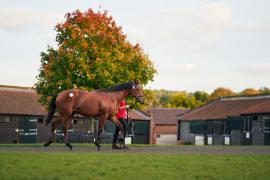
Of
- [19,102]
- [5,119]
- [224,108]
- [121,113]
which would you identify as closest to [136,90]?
[121,113]

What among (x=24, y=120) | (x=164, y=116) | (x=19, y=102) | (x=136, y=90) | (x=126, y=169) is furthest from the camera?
(x=164, y=116)

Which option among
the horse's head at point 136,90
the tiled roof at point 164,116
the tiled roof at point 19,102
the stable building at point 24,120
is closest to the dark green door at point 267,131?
the stable building at point 24,120

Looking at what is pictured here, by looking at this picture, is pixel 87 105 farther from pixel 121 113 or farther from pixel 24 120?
pixel 24 120

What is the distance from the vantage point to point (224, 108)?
6694 cm

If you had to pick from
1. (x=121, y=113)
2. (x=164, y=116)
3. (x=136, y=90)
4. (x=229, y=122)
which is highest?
(x=164, y=116)

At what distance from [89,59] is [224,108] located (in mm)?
28867

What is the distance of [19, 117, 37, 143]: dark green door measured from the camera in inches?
2329

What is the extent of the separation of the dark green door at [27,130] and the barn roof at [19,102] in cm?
95

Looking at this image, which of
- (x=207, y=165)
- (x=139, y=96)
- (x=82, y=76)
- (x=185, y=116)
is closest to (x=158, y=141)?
(x=185, y=116)

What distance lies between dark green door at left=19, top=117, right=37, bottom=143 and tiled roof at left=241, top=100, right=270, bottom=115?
21.4 metres

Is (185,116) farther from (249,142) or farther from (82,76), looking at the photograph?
(82,76)

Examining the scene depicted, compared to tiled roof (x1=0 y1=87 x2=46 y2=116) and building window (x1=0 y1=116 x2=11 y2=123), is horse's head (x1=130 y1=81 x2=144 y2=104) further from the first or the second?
building window (x1=0 y1=116 x2=11 y2=123)

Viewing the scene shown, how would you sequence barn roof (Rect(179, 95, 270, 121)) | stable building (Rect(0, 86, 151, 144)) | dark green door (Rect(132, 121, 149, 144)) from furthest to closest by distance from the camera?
dark green door (Rect(132, 121, 149, 144)), barn roof (Rect(179, 95, 270, 121)), stable building (Rect(0, 86, 151, 144))

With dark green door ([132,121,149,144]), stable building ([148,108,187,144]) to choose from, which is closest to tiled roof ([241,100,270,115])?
dark green door ([132,121,149,144])
